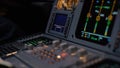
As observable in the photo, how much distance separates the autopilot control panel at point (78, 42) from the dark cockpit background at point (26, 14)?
470mm

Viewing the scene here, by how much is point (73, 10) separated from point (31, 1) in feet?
3.07

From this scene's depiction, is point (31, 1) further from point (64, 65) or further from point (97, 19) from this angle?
point (64, 65)

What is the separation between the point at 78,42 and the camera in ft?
4.22

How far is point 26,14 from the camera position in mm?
2242

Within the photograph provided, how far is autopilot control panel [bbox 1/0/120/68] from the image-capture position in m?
1.01

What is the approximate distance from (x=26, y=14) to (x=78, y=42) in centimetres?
110

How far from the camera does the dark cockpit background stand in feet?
6.71

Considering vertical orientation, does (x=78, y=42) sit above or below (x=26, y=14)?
below

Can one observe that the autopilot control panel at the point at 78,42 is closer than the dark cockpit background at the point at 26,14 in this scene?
Yes

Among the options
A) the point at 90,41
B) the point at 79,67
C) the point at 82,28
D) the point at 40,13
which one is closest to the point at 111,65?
the point at 79,67

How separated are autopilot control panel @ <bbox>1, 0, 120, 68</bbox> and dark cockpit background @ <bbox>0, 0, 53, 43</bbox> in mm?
470

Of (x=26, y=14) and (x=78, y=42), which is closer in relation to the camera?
(x=78, y=42)

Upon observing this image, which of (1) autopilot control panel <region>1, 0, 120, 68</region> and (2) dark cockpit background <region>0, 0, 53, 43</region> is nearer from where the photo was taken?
(1) autopilot control panel <region>1, 0, 120, 68</region>

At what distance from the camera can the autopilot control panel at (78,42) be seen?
1.01 meters
